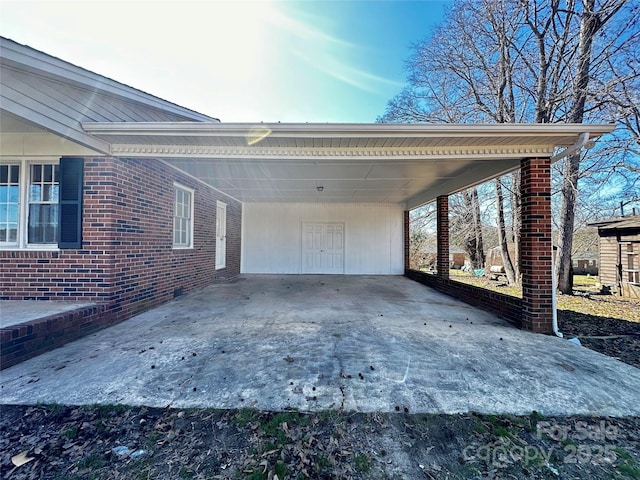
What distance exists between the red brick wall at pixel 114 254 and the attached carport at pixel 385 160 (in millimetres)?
536

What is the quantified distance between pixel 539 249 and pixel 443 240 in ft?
11.1

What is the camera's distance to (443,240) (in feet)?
24.6

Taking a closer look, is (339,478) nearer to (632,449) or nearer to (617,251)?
(632,449)

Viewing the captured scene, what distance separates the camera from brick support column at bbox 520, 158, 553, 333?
13.5 feet

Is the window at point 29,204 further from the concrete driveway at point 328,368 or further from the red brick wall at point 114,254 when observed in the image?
the concrete driveway at point 328,368

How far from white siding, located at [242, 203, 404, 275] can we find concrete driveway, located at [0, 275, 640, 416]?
6032 mm

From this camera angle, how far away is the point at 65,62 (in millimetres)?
3377

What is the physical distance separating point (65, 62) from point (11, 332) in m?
3.25

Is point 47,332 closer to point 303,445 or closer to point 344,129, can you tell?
point 303,445

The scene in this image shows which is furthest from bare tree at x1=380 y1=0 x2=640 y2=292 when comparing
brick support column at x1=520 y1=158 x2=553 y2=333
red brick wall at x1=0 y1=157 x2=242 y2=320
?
red brick wall at x1=0 y1=157 x2=242 y2=320

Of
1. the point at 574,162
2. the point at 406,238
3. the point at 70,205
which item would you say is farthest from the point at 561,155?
the point at 70,205

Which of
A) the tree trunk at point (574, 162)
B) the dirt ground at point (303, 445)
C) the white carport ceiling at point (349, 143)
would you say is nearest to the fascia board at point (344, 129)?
the white carport ceiling at point (349, 143)

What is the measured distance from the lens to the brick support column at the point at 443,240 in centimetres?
748

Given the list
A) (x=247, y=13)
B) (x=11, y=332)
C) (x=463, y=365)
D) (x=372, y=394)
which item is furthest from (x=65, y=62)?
(x=463, y=365)
